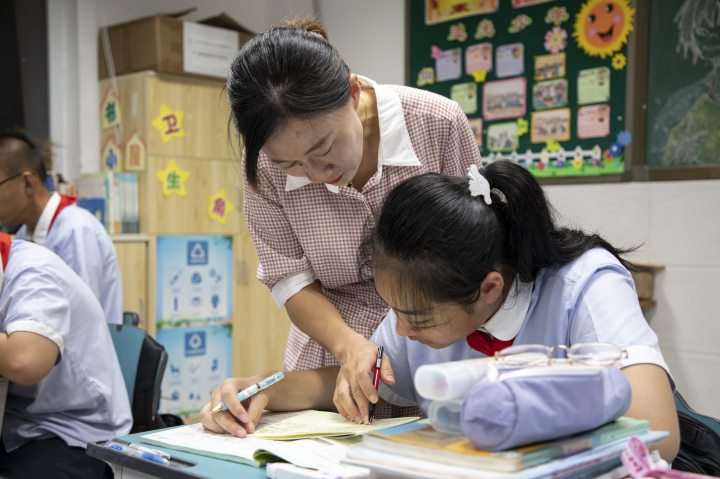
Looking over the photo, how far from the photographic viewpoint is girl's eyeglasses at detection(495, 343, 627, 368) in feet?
2.64

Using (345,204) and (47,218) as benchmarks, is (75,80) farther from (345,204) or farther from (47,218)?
(345,204)

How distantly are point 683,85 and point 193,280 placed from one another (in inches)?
95.4

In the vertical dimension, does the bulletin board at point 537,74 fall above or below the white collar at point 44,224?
above

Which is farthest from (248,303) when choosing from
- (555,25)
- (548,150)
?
(555,25)

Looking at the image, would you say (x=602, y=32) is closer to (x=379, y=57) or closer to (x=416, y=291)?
(x=379, y=57)

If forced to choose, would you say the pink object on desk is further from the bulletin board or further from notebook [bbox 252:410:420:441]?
the bulletin board

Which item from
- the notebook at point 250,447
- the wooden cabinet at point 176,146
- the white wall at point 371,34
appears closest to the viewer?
the notebook at point 250,447

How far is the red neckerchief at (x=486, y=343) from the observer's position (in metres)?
1.22

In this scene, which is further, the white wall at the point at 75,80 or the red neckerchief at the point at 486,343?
the white wall at the point at 75,80

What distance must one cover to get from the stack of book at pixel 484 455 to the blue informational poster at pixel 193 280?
3158 mm

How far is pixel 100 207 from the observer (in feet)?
12.5

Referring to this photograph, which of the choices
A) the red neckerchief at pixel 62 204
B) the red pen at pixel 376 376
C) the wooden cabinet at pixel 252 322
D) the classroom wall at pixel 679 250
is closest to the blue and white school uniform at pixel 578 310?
the red pen at pixel 376 376

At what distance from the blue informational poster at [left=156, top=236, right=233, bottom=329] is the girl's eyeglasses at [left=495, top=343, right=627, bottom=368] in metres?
3.18

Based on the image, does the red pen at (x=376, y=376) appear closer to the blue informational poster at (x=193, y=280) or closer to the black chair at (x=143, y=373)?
the black chair at (x=143, y=373)
